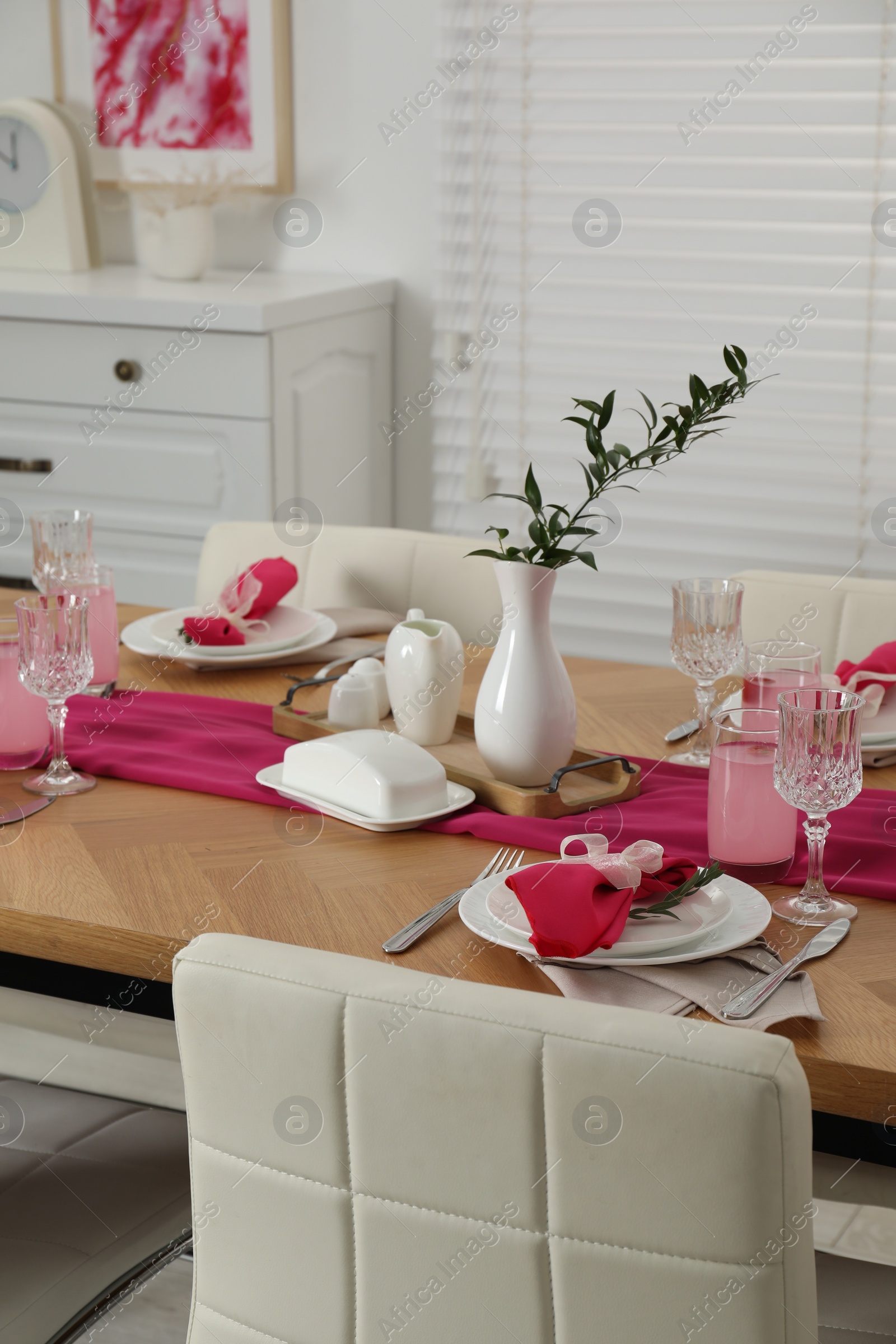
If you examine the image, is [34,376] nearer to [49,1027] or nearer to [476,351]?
[476,351]

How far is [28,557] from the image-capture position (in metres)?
2.93

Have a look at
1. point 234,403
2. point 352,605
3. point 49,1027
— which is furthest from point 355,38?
point 49,1027

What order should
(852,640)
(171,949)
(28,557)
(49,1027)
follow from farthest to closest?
(28,557) → (852,640) → (49,1027) → (171,949)

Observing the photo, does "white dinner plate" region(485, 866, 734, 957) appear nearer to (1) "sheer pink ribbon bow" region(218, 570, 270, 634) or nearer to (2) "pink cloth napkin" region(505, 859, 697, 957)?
(2) "pink cloth napkin" region(505, 859, 697, 957)

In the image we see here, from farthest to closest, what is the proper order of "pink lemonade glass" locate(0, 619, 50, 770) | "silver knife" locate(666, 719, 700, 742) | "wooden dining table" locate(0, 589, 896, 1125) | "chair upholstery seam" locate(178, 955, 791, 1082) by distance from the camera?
"silver knife" locate(666, 719, 700, 742), "pink lemonade glass" locate(0, 619, 50, 770), "wooden dining table" locate(0, 589, 896, 1125), "chair upholstery seam" locate(178, 955, 791, 1082)

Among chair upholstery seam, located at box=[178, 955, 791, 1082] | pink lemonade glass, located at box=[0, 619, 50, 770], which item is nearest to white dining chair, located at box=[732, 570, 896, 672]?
pink lemonade glass, located at box=[0, 619, 50, 770]

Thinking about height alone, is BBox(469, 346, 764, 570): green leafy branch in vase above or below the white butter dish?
above

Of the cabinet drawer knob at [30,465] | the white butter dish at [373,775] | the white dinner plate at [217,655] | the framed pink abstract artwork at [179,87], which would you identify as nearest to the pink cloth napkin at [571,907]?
the white butter dish at [373,775]

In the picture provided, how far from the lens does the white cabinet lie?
268 cm

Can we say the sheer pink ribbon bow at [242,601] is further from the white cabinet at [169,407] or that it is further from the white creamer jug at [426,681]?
the white cabinet at [169,407]

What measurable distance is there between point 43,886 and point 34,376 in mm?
1928

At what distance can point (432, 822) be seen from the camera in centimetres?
127

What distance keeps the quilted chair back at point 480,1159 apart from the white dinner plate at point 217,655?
0.97m

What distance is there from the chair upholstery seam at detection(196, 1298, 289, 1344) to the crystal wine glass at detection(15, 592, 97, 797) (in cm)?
64
